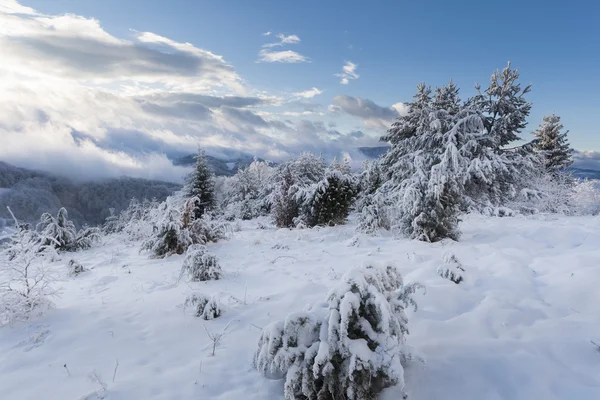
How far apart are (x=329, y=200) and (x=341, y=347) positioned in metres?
10.3

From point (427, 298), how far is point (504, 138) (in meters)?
22.3

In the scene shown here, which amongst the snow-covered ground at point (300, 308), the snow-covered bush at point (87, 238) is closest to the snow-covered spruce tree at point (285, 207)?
the snow-covered ground at point (300, 308)

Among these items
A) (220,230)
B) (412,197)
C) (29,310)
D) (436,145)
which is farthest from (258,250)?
(436,145)

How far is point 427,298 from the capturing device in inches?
165

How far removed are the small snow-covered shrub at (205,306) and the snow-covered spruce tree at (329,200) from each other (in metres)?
8.32

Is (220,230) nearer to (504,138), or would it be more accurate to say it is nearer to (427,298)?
(427,298)

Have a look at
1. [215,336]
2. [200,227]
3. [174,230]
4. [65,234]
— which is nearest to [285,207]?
[200,227]

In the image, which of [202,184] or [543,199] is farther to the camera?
[202,184]

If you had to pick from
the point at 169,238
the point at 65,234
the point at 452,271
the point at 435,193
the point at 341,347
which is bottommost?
the point at 65,234

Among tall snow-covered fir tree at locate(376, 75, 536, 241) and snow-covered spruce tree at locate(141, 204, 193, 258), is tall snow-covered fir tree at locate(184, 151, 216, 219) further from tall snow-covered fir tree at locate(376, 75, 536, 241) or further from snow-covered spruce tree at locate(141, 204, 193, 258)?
tall snow-covered fir tree at locate(376, 75, 536, 241)

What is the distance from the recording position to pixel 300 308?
426 cm

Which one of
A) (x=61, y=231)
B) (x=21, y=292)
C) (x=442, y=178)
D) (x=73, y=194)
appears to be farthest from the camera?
(x=73, y=194)

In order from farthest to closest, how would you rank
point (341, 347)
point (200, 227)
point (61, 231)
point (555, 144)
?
point (555, 144) < point (61, 231) < point (200, 227) < point (341, 347)

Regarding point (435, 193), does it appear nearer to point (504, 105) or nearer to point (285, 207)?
point (285, 207)
